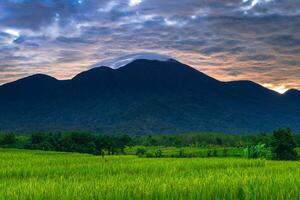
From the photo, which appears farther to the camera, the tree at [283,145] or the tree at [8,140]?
the tree at [8,140]

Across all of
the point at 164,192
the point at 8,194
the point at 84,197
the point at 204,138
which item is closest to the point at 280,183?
the point at 164,192

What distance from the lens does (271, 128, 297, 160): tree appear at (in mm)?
68750

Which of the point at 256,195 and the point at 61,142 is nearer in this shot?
the point at 256,195

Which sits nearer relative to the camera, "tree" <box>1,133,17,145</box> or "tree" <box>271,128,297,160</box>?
"tree" <box>271,128,297,160</box>

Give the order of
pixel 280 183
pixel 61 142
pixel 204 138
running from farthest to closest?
pixel 204 138 → pixel 61 142 → pixel 280 183

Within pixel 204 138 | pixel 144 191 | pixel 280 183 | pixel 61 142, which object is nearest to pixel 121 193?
pixel 144 191

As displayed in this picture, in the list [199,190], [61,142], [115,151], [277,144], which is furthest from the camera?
[115,151]

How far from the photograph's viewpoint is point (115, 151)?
105m

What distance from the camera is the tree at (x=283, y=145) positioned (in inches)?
2707

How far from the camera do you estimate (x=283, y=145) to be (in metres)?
69.2

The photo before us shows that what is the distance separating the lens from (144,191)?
25.6 feet

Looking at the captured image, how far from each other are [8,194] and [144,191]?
2.35 meters

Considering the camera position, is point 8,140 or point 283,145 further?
point 8,140

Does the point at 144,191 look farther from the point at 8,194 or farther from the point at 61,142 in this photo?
the point at 61,142
